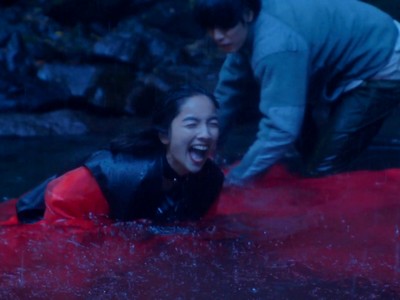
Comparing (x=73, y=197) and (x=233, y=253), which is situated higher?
(x=73, y=197)

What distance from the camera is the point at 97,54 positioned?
8.09 metres

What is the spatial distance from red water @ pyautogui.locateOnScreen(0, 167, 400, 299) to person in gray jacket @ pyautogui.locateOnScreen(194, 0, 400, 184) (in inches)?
14.1

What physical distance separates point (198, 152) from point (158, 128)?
0.24 metres

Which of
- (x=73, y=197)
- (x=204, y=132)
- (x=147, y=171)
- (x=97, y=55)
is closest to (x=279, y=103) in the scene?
(x=204, y=132)

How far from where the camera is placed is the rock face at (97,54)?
7562 millimetres

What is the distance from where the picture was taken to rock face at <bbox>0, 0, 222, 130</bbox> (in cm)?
756

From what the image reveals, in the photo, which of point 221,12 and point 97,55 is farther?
point 97,55

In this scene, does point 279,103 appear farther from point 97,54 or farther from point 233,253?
point 97,54

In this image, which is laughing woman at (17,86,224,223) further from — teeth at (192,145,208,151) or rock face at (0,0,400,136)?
rock face at (0,0,400,136)

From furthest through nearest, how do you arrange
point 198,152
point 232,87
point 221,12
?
point 232,87 < point 221,12 < point 198,152

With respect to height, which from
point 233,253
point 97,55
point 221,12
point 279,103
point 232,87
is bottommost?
point 97,55

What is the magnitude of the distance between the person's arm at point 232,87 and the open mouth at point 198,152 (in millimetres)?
1078

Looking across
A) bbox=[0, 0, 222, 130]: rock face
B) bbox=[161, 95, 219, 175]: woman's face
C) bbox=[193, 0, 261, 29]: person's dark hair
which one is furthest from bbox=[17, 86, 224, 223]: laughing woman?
bbox=[0, 0, 222, 130]: rock face

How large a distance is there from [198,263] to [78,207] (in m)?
0.60
